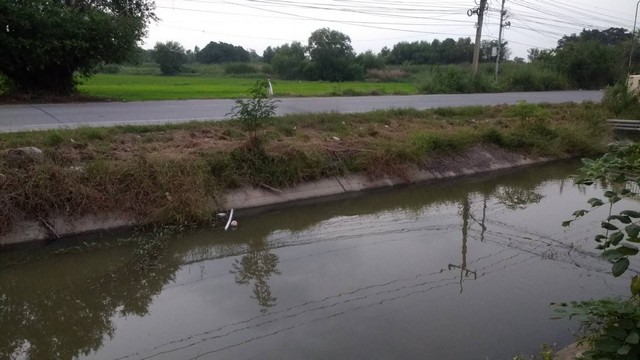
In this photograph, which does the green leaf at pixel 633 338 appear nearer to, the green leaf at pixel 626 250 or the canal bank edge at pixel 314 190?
the green leaf at pixel 626 250

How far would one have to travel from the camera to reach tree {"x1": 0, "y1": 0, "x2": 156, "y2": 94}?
47.1 ft

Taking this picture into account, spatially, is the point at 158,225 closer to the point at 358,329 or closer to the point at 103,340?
the point at 103,340

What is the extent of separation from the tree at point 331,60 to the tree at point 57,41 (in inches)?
1346

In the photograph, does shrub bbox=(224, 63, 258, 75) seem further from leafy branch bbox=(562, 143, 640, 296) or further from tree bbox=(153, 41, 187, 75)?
leafy branch bbox=(562, 143, 640, 296)

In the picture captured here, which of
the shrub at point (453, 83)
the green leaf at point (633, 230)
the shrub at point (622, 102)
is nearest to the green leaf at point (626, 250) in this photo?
the green leaf at point (633, 230)

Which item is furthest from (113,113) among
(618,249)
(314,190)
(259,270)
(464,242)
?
(618,249)

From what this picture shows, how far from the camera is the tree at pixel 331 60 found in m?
50.6

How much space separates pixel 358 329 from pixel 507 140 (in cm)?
977

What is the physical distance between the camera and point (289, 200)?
8.98 meters

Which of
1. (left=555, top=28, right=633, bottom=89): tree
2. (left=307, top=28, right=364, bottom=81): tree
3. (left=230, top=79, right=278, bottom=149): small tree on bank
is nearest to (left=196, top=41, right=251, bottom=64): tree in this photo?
Result: (left=307, top=28, right=364, bottom=81): tree

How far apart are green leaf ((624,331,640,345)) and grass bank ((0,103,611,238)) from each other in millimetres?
6108

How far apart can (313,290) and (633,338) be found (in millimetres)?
3444

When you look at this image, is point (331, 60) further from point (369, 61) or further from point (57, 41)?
point (57, 41)

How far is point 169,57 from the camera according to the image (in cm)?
5006
